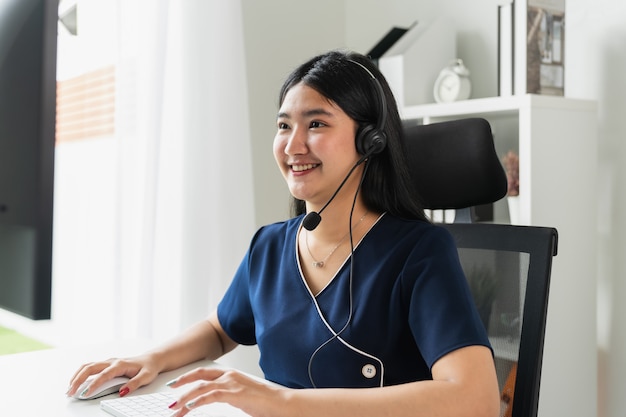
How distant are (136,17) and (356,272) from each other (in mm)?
1242

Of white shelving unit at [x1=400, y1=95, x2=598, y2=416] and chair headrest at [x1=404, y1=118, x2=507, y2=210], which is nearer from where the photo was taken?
chair headrest at [x1=404, y1=118, x2=507, y2=210]

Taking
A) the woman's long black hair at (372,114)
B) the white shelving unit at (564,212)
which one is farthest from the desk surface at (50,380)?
the white shelving unit at (564,212)

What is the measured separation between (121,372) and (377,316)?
44 cm

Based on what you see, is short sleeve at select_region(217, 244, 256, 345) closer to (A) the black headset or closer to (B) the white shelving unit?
(A) the black headset

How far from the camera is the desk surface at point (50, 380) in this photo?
110 cm

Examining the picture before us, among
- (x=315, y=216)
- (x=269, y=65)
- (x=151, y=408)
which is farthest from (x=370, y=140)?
(x=269, y=65)

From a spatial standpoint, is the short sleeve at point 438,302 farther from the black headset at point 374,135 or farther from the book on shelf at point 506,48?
the book on shelf at point 506,48

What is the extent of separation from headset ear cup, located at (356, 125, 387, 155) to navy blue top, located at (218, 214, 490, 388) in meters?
0.13

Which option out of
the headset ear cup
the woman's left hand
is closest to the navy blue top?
the headset ear cup

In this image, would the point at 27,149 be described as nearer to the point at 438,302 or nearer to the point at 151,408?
the point at 151,408

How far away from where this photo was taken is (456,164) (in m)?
1.38

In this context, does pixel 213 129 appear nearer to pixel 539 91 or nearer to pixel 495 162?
pixel 539 91

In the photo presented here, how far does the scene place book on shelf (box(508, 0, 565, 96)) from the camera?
1962mm

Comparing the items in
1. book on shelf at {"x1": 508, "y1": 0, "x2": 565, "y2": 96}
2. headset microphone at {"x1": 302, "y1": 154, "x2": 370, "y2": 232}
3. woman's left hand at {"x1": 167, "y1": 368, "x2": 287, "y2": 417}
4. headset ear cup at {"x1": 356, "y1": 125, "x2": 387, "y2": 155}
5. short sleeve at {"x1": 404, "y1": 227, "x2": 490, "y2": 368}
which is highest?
book on shelf at {"x1": 508, "y1": 0, "x2": 565, "y2": 96}
